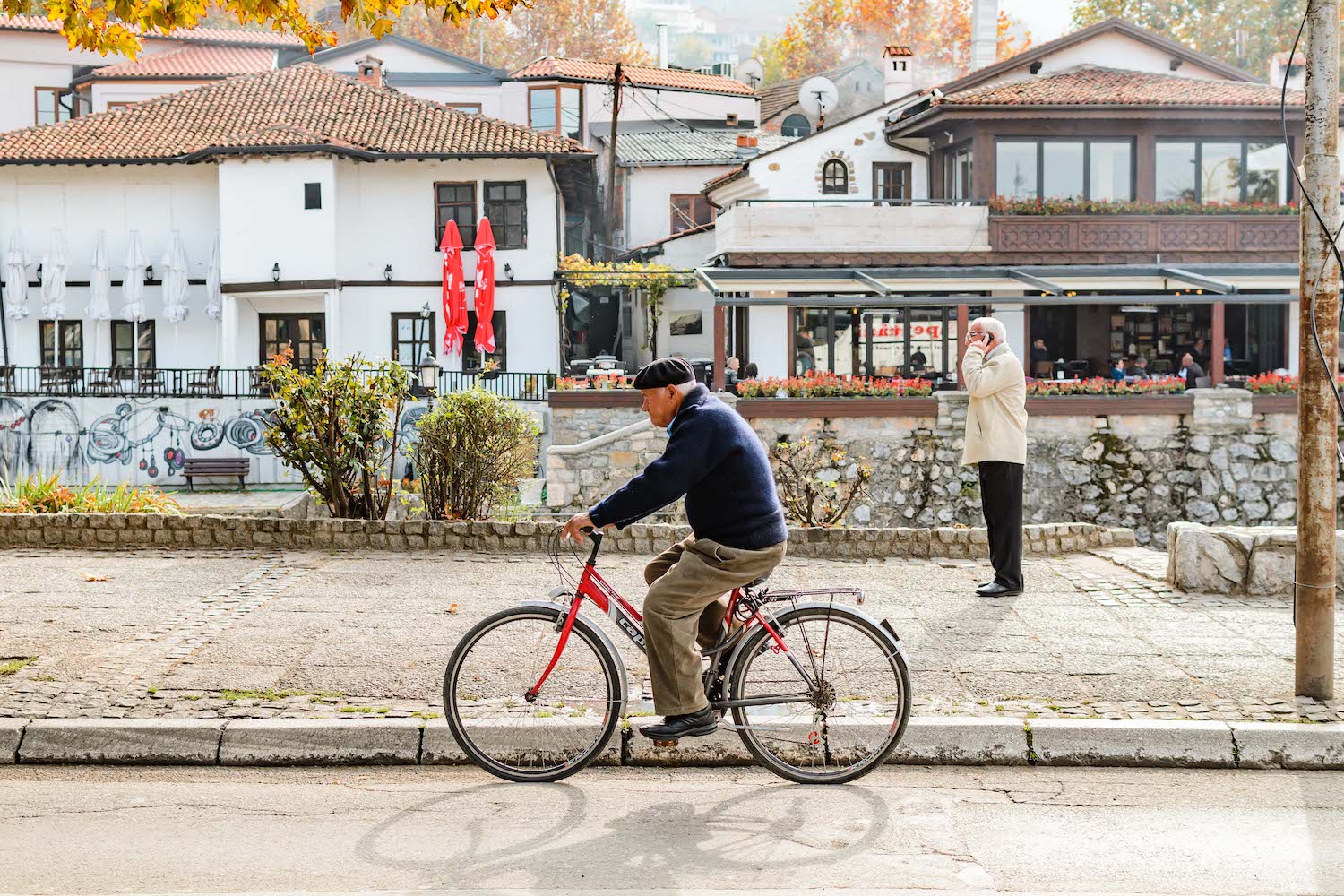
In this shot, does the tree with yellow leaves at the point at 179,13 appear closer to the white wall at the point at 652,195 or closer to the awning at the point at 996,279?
the awning at the point at 996,279

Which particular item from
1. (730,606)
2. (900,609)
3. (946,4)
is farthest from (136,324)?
(946,4)

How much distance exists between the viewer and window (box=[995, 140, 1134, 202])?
2956 cm

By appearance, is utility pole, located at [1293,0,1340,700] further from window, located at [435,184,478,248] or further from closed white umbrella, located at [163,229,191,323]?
Result: closed white umbrella, located at [163,229,191,323]

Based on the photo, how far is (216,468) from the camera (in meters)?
28.2

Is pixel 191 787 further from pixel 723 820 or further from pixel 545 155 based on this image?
pixel 545 155

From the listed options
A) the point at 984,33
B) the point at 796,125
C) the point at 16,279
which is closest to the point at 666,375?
the point at 16,279

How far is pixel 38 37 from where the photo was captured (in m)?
44.2

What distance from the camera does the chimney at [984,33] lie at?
126ft

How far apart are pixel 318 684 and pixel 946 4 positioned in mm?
65535

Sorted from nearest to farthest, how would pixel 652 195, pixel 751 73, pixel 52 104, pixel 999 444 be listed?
pixel 999 444
pixel 652 195
pixel 52 104
pixel 751 73

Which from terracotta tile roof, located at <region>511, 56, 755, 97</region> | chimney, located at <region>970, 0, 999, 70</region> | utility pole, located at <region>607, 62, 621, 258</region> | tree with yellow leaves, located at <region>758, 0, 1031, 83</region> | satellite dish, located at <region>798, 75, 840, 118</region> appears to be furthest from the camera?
tree with yellow leaves, located at <region>758, 0, 1031, 83</region>

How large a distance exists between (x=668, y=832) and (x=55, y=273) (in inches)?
1215

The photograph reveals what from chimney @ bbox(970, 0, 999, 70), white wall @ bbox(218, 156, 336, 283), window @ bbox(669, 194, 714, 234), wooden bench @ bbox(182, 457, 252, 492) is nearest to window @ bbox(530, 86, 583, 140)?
window @ bbox(669, 194, 714, 234)

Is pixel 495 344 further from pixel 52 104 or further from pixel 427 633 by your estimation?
pixel 427 633
